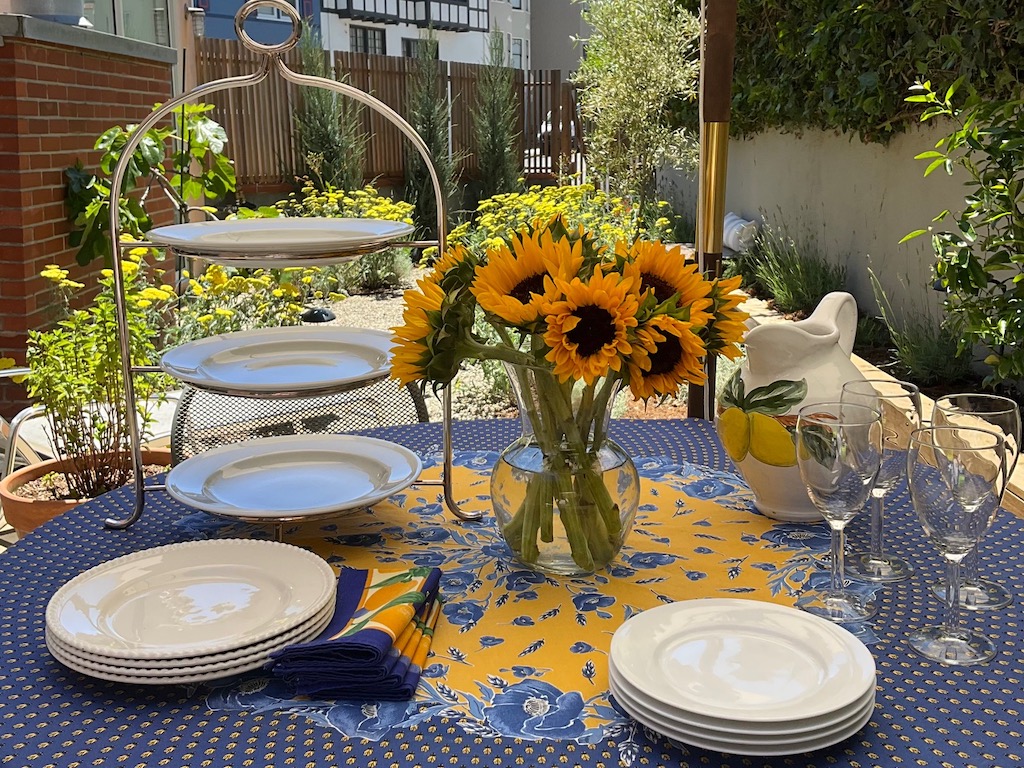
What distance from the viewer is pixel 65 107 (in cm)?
388

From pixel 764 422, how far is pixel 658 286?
0.29 meters

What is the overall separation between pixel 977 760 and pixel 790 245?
18.8 feet

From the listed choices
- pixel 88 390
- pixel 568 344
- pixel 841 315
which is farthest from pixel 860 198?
pixel 568 344

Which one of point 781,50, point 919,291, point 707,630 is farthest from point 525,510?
point 781,50

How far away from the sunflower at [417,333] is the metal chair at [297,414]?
108cm

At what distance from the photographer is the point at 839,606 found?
3.69 feet

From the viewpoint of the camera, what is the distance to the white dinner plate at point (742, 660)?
882 mm

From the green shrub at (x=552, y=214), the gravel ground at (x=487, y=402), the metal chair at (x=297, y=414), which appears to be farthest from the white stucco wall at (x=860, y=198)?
the metal chair at (x=297, y=414)

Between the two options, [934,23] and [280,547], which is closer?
[280,547]

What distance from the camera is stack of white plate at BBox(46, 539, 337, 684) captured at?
96cm

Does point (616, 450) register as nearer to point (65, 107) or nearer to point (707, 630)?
point (707, 630)

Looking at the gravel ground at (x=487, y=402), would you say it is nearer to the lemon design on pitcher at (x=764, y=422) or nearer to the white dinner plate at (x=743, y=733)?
the lemon design on pitcher at (x=764, y=422)

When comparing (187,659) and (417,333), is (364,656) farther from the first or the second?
(417,333)

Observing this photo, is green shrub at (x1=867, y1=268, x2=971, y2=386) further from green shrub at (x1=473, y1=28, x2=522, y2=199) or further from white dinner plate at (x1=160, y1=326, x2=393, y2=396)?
green shrub at (x1=473, y1=28, x2=522, y2=199)
